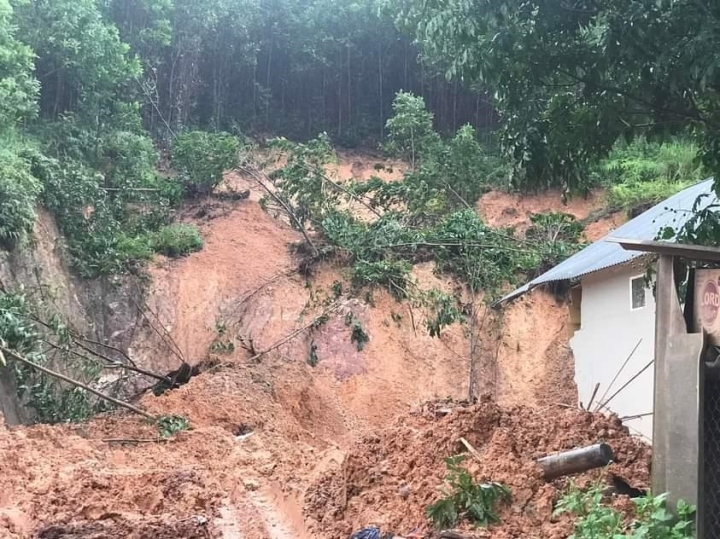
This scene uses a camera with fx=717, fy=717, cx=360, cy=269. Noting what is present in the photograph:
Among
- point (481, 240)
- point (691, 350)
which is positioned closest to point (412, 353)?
point (481, 240)

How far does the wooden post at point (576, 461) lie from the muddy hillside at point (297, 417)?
116 millimetres

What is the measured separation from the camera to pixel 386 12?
6469 mm

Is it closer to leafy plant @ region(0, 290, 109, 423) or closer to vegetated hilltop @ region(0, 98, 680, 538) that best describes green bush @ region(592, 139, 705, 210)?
vegetated hilltop @ region(0, 98, 680, 538)

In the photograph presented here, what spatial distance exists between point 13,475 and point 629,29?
7.92 meters

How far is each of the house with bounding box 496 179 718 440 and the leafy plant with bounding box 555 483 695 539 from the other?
5.03 metres

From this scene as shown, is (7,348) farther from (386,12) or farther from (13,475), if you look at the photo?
(386,12)

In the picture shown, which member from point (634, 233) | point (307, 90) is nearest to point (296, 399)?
point (634, 233)

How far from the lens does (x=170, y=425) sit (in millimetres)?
11438

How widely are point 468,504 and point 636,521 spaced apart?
1.40 meters

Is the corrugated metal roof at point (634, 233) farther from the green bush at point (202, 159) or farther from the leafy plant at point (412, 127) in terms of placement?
the leafy plant at point (412, 127)

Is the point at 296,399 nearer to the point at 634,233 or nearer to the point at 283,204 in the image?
the point at 283,204

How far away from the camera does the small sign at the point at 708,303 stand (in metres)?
4.56

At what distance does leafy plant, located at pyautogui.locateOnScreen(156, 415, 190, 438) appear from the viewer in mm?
11266

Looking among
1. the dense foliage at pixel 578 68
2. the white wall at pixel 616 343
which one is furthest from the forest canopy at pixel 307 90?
the white wall at pixel 616 343
